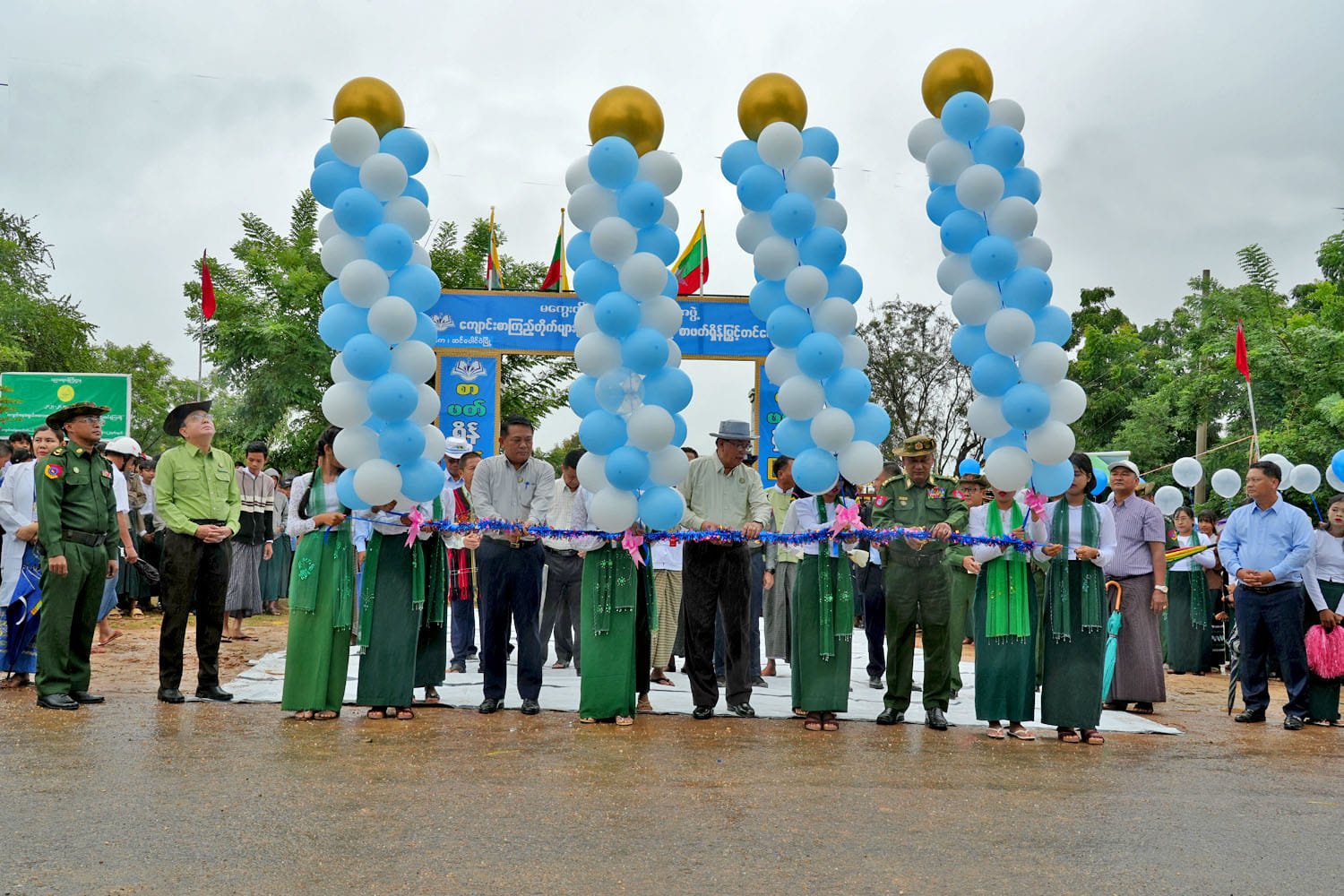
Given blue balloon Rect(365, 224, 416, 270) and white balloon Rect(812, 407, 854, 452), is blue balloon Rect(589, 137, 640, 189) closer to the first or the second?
blue balloon Rect(365, 224, 416, 270)

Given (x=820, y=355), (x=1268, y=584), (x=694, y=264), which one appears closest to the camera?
(x=820, y=355)

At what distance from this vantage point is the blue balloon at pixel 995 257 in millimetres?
6719

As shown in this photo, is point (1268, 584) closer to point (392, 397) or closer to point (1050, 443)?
point (1050, 443)

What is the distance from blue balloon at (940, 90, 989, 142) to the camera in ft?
22.3

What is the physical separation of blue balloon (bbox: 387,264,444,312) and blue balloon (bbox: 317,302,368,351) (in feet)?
0.74

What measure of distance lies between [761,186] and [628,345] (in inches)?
50.6

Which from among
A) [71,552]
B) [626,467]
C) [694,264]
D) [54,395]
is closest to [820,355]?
[626,467]

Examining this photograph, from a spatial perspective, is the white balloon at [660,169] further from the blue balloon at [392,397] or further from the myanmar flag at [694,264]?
the myanmar flag at [694,264]

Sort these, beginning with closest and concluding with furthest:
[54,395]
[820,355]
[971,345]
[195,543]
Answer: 1. [820,355]
2. [971,345]
3. [195,543]
4. [54,395]

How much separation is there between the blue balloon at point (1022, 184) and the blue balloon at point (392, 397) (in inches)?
145

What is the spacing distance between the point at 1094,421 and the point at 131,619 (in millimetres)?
24786

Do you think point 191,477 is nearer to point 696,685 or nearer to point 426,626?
point 426,626

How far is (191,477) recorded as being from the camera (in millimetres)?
7469

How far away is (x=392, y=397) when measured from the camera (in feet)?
21.4
